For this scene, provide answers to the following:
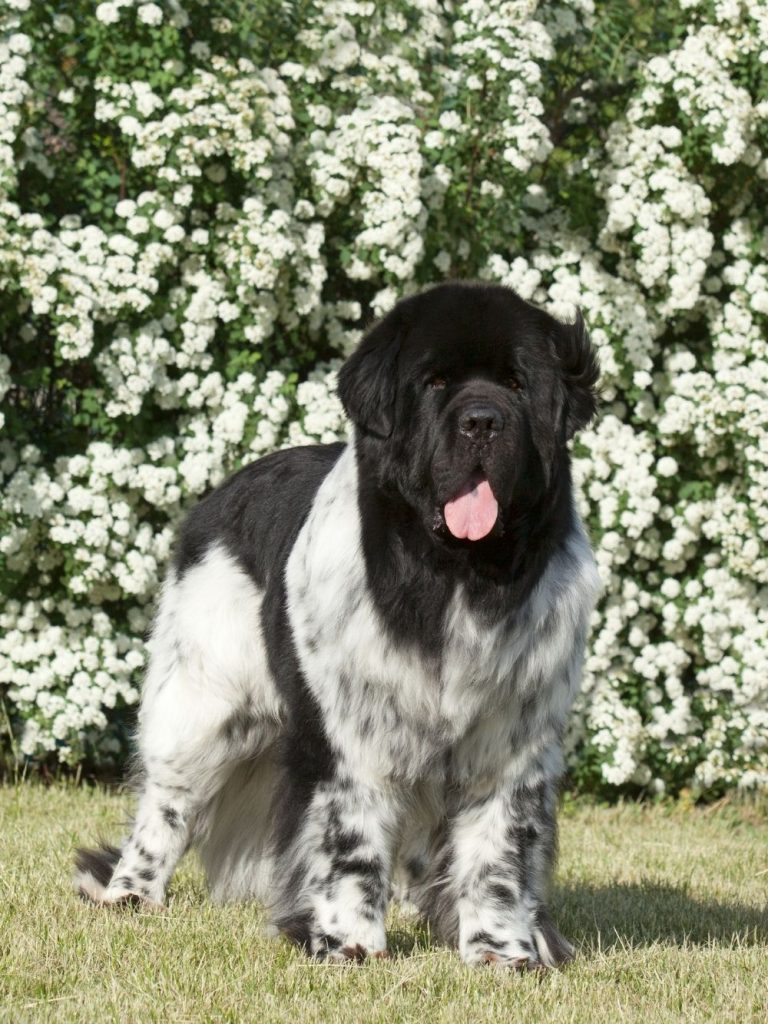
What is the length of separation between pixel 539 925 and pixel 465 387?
4.55 feet

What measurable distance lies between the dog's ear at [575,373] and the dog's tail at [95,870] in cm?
191

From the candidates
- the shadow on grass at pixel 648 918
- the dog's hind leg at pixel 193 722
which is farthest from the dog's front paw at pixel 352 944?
the dog's hind leg at pixel 193 722

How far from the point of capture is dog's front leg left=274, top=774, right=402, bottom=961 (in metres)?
3.85

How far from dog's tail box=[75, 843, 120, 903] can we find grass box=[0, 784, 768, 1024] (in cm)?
6

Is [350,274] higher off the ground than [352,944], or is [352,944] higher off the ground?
[350,274]

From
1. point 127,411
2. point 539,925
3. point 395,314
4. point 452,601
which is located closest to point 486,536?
point 452,601

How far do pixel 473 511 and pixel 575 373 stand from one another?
50cm

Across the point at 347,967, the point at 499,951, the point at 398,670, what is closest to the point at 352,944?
the point at 347,967

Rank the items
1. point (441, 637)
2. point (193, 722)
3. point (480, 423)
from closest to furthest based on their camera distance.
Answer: point (480, 423)
point (441, 637)
point (193, 722)

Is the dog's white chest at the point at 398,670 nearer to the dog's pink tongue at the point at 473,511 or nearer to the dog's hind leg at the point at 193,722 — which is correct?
the dog's pink tongue at the point at 473,511

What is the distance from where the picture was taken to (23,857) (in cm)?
517

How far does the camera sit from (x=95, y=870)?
15.2 ft

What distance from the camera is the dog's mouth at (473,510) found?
3.63m

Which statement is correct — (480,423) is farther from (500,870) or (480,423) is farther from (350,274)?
(350,274)
